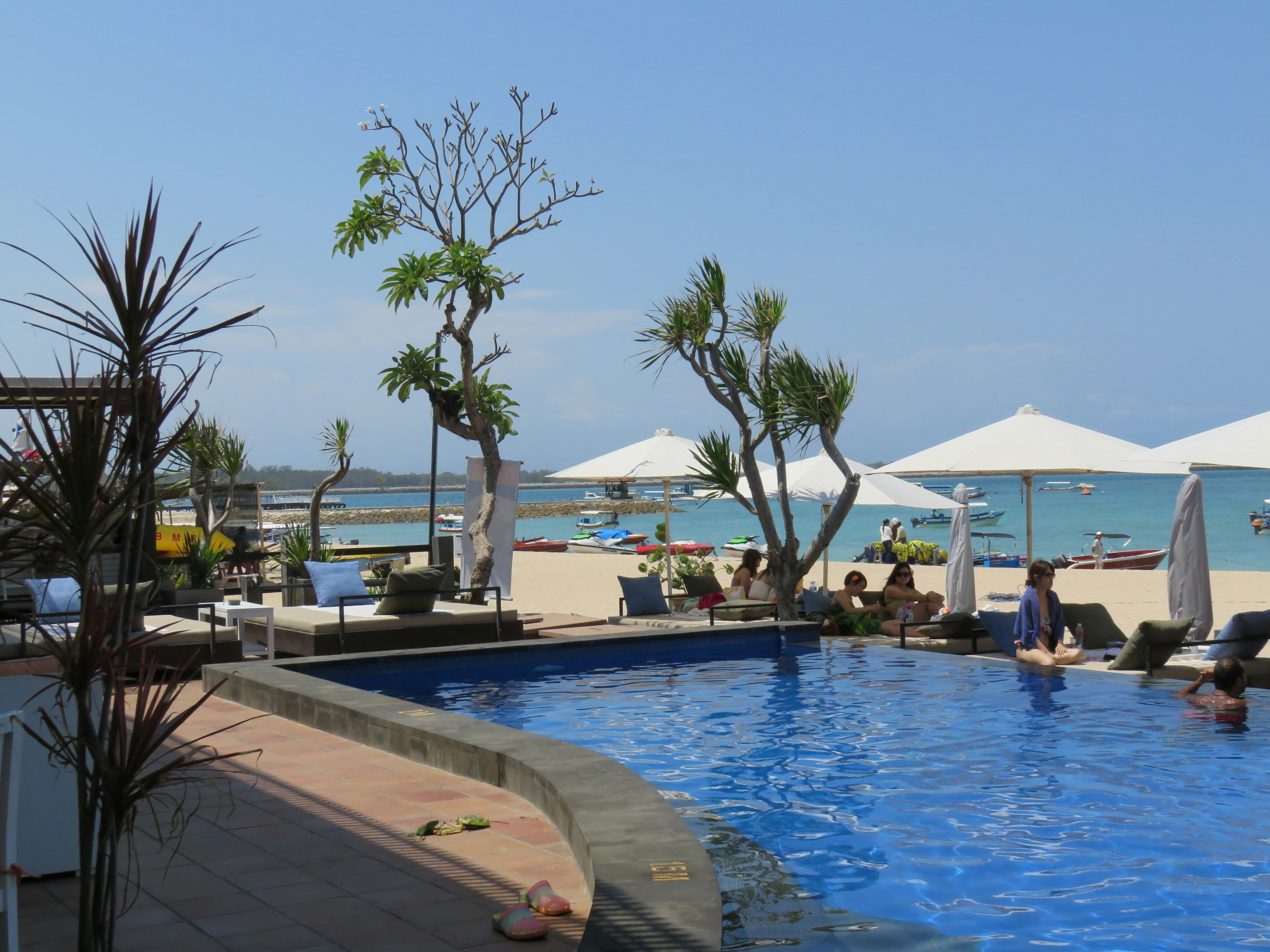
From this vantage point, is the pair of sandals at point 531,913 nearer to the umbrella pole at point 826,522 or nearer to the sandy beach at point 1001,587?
the umbrella pole at point 826,522

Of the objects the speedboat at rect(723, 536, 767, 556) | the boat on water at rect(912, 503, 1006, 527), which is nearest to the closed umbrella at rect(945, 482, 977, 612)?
the speedboat at rect(723, 536, 767, 556)

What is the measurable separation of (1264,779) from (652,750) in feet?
12.2

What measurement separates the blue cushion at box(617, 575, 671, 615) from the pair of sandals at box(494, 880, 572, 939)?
961 cm

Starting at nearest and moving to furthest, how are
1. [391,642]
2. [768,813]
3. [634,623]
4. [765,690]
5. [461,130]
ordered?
1. [768,813]
2. [765,690]
3. [391,642]
4. [634,623]
5. [461,130]

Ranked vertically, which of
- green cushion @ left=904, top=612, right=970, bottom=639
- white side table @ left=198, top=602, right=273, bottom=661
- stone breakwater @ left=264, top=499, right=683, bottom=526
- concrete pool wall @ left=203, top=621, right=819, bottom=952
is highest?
stone breakwater @ left=264, top=499, right=683, bottom=526

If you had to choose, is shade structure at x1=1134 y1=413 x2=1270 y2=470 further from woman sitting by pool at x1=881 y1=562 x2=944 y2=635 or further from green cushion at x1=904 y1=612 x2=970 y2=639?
woman sitting by pool at x1=881 y1=562 x2=944 y2=635

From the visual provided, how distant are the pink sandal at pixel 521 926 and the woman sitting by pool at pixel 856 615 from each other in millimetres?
8648

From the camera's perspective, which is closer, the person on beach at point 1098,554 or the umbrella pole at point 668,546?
the umbrella pole at point 668,546

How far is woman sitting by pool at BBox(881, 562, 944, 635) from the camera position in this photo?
40.4 feet

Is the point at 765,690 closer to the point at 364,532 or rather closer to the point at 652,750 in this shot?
the point at 652,750

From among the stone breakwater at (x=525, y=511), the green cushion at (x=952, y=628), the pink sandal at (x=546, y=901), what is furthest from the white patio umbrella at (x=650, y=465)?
the stone breakwater at (x=525, y=511)

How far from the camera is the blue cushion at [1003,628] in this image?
10.1 meters

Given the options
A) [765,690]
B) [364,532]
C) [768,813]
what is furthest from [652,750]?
[364,532]

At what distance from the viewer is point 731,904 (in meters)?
4.52
